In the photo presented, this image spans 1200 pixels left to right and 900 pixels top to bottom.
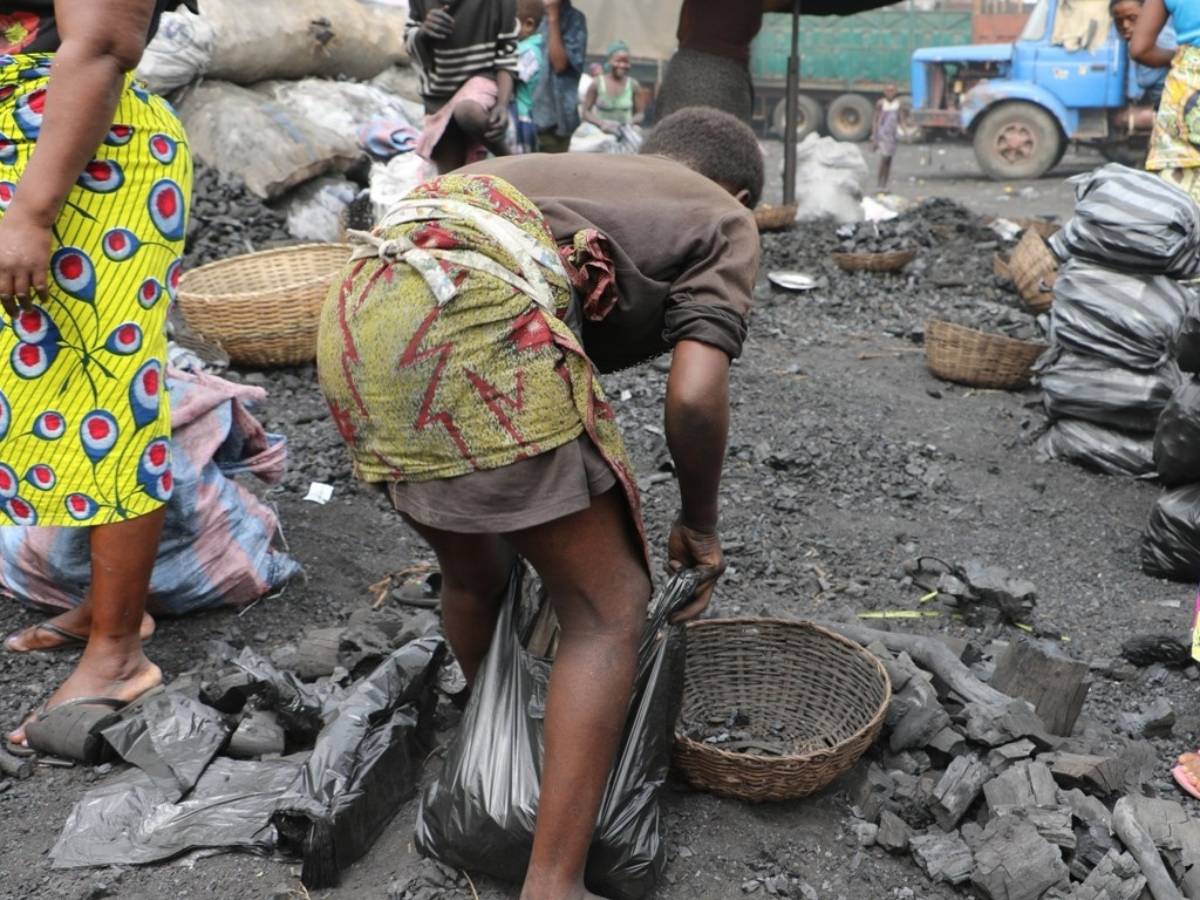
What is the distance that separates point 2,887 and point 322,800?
649 mm

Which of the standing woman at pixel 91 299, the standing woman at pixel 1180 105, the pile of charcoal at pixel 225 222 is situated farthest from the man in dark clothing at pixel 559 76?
A: the standing woman at pixel 91 299

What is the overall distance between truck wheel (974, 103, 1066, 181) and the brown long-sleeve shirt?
14667 mm

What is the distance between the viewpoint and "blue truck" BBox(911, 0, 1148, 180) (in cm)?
1484

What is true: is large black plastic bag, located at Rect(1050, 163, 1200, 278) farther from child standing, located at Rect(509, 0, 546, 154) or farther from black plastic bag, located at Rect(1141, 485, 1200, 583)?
child standing, located at Rect(509, 0, 546, 154)

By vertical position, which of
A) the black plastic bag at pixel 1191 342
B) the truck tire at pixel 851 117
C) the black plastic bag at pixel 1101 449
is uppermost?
the black plastic bag at pixel 1191 342

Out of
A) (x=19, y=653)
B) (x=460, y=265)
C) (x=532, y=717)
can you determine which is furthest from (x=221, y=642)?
(x=460, y=265)

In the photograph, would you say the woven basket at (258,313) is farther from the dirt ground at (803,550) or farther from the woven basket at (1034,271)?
the woven basket at (1034,271)

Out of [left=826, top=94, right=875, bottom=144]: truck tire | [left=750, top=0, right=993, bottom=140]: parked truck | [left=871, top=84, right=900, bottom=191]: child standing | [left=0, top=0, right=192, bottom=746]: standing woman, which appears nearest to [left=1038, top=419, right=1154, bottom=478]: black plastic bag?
[left=0, top=0, right=192, bottom=746]: standing woman

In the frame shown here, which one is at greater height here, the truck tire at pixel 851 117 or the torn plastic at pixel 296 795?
the torn plastic at pixel 296 795

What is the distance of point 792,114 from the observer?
9.04 metres

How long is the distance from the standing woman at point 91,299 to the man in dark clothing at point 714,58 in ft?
16.4

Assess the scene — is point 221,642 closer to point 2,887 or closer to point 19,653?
point 19,653

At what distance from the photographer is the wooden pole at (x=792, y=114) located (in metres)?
8.84

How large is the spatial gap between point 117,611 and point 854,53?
1886 centimetres
